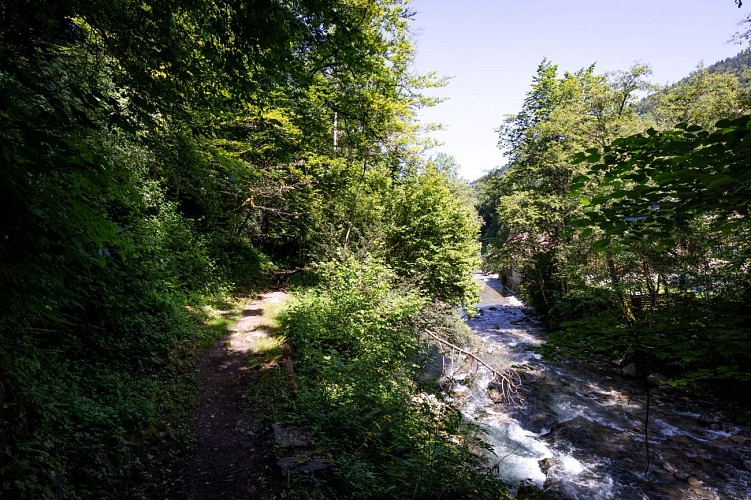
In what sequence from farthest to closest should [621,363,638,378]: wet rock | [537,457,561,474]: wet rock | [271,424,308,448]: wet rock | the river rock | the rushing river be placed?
[621,363,638,378]: wet rock → the river rock → [537,457,561,474]: wet rock → the rushing river → [271,424,308,448]: wet rock

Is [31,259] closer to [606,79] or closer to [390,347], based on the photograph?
[390,347]

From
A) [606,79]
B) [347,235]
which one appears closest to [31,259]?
[347,235]

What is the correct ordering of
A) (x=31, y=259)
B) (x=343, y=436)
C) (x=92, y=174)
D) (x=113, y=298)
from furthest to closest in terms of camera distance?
(x=113, y=298), (x=343, y=436), (x=31, y=259), (x=92, y=174)

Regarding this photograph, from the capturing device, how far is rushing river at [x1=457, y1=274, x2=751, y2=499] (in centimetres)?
786

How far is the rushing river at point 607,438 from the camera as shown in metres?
7.86

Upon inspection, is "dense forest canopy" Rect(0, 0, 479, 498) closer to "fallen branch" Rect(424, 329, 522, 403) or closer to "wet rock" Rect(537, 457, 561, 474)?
"wet rock" Rect(537, 457, 561, 474)

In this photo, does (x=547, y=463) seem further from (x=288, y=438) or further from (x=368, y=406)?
(x=288, y=438)

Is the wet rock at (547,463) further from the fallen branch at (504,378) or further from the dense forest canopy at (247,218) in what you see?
the fallen branch at (504,378)

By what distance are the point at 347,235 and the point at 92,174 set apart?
10.9 m

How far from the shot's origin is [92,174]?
8.05ft

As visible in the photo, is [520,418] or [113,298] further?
[520,418]

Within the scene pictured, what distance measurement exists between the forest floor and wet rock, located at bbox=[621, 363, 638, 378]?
13.3 metres

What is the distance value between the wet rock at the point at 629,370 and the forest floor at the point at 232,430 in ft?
43.6

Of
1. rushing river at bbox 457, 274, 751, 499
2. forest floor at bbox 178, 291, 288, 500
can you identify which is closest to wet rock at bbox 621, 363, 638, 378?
rushing river at bbox 457, 274, 751, 499
